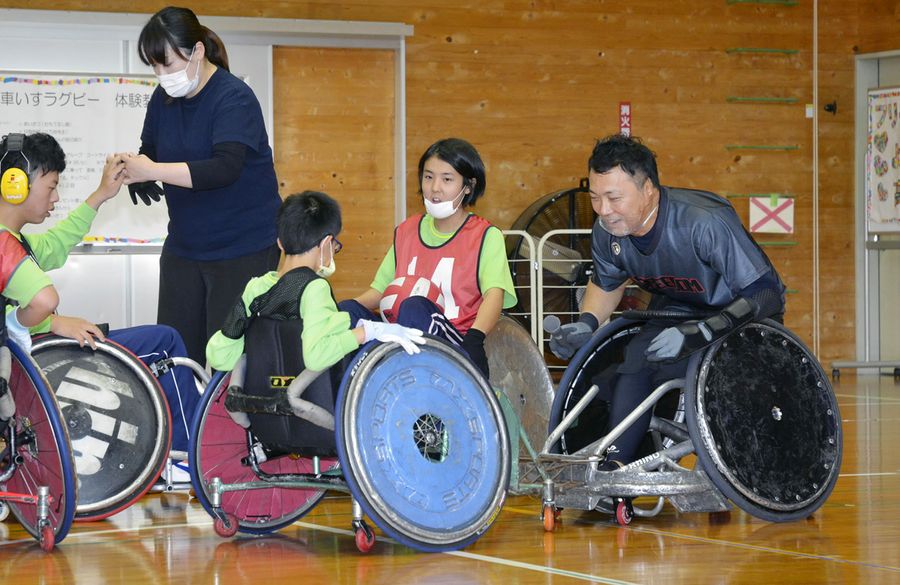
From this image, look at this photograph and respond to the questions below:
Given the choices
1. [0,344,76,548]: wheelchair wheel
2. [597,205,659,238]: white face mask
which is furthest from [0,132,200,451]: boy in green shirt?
[597,205,659,238]: white face mask

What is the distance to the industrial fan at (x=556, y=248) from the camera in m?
6.93

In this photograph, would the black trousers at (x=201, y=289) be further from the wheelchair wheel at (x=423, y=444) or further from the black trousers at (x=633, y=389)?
the black trousers at (x=633, y=389)

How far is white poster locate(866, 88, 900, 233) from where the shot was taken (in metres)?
7.66

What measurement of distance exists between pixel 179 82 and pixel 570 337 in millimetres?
1173

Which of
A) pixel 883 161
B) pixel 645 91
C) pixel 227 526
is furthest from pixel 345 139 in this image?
pixel 227 526

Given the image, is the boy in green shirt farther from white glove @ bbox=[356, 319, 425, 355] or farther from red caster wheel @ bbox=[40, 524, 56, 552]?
white glove @ bbox=[356, 319, 425, 355]

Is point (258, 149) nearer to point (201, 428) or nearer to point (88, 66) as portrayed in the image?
point (201, 428)

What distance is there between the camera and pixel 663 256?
113 inches

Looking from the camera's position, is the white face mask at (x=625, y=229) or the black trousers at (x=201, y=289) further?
the black trousers at (x=201, y=289)

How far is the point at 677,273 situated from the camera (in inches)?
113

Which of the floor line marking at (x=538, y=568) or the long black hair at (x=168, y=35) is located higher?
the long black hair at (x=168, y=35)

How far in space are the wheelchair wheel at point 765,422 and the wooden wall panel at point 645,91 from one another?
4486 millimetres

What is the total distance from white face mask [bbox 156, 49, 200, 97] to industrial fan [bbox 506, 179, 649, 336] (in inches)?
151

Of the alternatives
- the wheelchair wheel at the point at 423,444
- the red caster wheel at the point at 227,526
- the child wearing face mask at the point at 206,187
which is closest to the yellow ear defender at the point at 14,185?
the child wearing face mask at the point at 206,187
